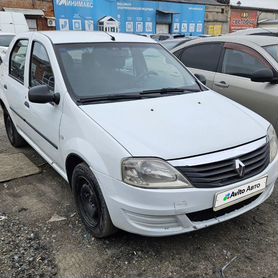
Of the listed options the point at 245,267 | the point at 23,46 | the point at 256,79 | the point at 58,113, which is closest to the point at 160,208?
the point at 245,267

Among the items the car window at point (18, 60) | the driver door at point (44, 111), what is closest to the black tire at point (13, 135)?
the car window at point (18, 60)

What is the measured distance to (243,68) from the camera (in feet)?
15.8

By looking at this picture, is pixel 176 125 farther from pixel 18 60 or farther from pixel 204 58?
pixel 204 58

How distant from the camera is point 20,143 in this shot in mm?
5152

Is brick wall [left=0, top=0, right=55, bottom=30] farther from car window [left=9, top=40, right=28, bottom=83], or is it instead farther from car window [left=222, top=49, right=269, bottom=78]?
car window [left=222, top=49, right=269, bottom=78]

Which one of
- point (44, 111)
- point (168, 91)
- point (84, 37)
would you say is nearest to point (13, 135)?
point (44, 111)

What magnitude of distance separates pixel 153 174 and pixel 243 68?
9.90 ft

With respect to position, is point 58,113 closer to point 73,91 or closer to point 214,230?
point 73,91

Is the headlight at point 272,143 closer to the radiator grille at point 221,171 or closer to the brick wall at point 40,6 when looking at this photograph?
the radiator grille at point 221,171

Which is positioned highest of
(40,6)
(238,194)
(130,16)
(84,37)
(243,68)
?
(84,37)

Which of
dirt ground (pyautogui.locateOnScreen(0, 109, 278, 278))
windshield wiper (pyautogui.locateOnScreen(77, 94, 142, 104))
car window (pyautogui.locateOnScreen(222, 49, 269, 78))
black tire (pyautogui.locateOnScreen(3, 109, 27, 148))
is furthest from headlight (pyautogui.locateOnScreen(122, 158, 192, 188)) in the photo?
black tire (pyautogui.locateOnScreen(3, 109, 27, 148))

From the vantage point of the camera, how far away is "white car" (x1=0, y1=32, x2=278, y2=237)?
2418mm

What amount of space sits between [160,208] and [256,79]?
8.68 feet

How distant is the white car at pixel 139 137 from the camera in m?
2.42
